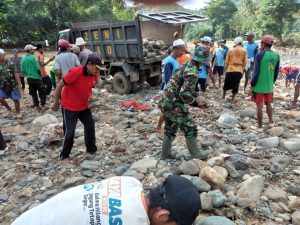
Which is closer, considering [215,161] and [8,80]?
[215,161]

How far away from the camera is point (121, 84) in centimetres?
852

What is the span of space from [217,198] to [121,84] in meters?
5.85

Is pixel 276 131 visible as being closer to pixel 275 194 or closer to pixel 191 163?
pixel 275 194

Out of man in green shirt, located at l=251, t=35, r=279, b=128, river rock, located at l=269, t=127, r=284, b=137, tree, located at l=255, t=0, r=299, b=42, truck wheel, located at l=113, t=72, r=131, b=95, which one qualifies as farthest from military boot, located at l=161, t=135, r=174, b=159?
tree, located at l=255, t=0, r=299, b=42

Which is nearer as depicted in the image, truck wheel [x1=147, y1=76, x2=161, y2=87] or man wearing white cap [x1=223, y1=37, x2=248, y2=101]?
man wearing white cap [x1=223, y1=37, x2=248, y2=101]

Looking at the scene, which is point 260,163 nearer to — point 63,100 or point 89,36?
point 63,100

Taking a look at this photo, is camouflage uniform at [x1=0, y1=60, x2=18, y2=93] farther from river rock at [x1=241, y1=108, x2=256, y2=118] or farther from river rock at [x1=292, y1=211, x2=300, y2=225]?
river rock at [x1=292, y1=211, x2=300, y2=225]

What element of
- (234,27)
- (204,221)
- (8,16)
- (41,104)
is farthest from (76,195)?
(234,27)

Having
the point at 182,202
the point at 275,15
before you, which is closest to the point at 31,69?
the point at 182,202

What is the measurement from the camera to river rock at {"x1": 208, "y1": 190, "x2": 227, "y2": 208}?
10.0ft

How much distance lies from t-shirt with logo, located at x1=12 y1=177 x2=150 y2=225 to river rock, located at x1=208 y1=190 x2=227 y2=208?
187cm

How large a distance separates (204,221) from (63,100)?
231 centimetres

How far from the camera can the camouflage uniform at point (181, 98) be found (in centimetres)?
365

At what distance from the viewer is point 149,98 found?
793 centimetres
